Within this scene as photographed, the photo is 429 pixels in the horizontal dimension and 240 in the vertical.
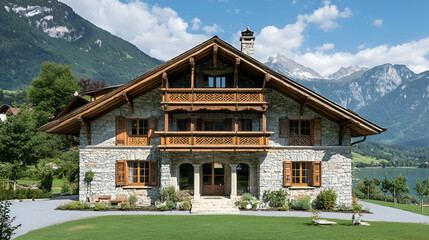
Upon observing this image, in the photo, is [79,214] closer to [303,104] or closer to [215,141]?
[215,141]

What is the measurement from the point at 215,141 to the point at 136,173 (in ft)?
18.5

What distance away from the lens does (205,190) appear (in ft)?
65.1

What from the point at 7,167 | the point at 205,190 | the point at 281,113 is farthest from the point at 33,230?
the point at 281,113

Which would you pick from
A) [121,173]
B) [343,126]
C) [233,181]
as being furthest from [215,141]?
[343,126]

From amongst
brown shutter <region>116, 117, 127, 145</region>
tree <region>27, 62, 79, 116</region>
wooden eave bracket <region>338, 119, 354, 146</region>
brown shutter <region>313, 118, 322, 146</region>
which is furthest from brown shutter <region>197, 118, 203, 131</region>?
tree <region>27, 62, 79, 116</region>

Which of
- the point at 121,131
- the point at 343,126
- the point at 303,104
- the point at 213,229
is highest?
the point at 303,104

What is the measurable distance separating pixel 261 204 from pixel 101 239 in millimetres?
10493

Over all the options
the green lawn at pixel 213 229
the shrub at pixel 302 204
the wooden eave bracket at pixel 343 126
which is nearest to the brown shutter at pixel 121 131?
the green lawn at pixel 213 229

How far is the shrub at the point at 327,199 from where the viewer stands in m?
18.6

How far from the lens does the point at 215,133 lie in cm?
1823

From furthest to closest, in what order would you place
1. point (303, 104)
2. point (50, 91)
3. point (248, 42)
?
point (50, 91), point (248, 42), point (303, 104)

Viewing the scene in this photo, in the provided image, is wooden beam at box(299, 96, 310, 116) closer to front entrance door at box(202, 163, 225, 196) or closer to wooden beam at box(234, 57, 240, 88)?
wooden beam at box(234, 57, 240, 88)

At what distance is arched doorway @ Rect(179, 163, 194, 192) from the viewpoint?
19578 mm

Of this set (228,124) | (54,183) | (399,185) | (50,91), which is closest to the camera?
(228,124)
